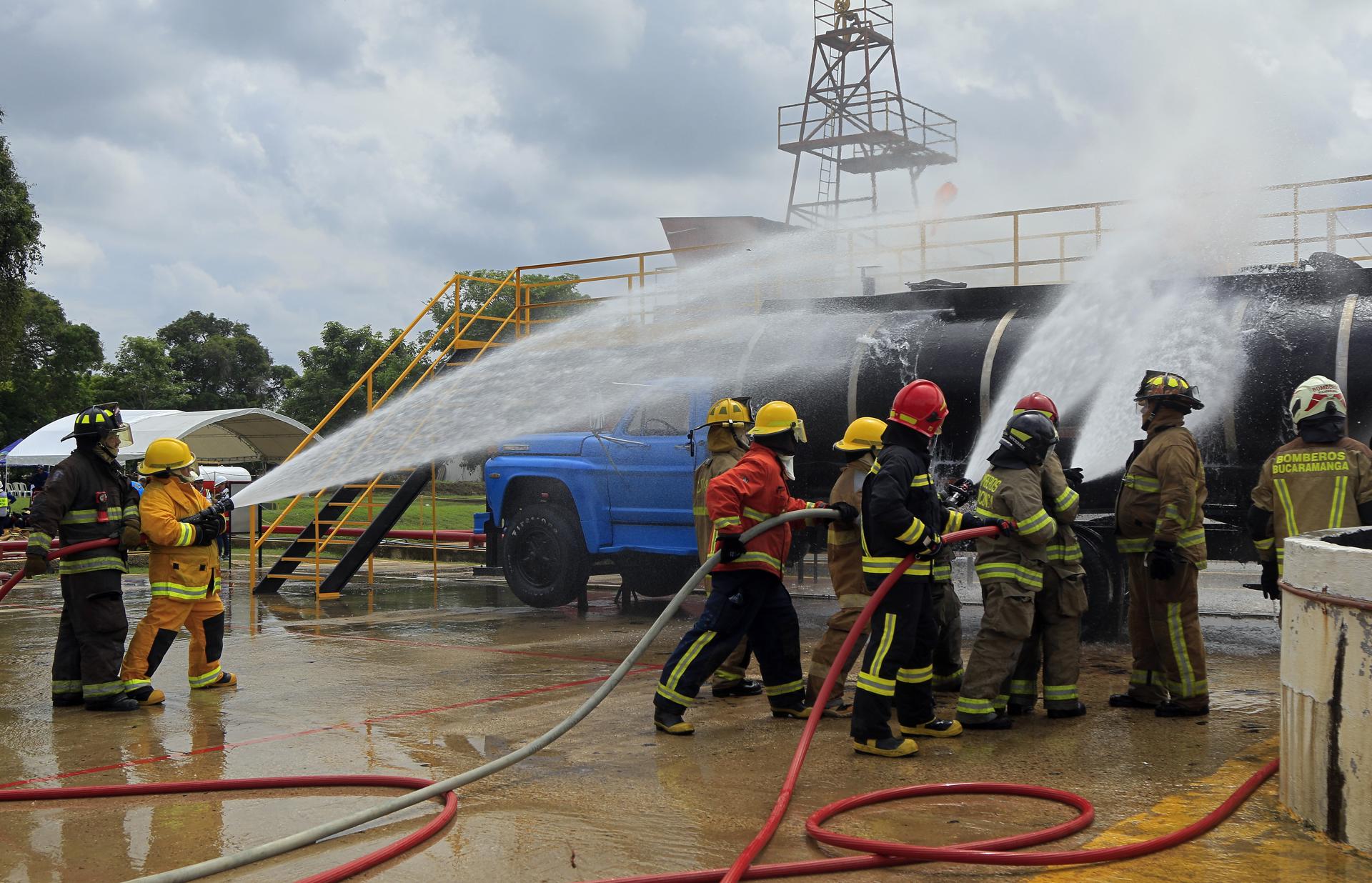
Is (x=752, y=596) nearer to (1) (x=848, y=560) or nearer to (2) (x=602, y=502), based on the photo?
(1) (x=848, y=560)

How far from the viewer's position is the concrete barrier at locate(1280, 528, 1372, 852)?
3939 millimetres

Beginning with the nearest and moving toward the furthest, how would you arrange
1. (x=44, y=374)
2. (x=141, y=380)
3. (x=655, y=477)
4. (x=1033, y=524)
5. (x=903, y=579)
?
(x=903, y=579), (x=1033, y=524), (x=655, y=477), (x=44, y=374), (x=141, y=380)

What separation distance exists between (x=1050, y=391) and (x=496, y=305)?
119ft

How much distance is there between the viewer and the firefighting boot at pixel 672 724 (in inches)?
241

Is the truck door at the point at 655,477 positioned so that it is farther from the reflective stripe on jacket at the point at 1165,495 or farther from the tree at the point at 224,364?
the tree at the point at 224,364

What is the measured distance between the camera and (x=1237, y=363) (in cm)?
853

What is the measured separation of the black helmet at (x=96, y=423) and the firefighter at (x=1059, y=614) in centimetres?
534

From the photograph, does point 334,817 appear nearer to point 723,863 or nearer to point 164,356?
point 723,863

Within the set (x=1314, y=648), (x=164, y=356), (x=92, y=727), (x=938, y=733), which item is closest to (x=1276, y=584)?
(x=938, y=733)

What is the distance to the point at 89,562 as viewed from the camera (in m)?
7.04

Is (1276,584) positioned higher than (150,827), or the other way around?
(1276,584)

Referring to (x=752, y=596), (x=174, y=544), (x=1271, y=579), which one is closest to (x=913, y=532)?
(x=752, y=596)

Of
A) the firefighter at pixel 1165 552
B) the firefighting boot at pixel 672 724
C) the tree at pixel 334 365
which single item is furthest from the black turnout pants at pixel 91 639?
the tree at pixel 334 365

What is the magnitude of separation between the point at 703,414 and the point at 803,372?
3.26 ft
